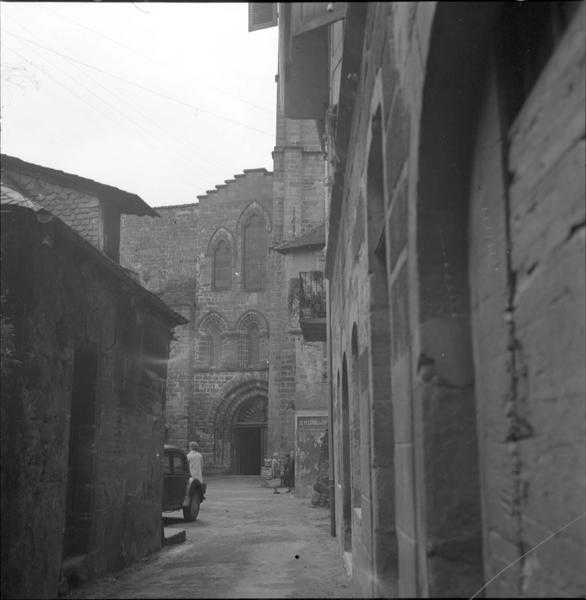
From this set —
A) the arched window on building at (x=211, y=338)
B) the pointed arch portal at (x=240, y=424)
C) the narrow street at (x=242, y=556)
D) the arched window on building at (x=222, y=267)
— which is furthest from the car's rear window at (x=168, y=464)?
the arched window on building at (x=222, y=267)

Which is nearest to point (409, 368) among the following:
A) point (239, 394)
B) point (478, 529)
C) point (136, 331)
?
point (478, 529)

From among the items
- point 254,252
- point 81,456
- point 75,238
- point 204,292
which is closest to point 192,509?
point 81,456

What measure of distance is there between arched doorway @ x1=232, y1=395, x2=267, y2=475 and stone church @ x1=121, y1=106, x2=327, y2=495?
0.04 meters

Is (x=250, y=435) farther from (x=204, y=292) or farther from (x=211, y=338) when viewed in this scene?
(x=204, y=292)

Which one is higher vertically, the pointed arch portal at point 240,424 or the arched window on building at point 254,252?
the arched window on building at point 254,252

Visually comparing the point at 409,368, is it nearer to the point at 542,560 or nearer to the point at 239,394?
the point at 542,560

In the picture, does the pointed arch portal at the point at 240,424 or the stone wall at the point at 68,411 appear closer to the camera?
the stone wall at the point at 68,411

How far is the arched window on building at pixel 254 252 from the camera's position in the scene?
3278cm

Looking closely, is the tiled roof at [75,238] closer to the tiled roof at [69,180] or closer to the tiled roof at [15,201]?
the tiled roof at [15,201]

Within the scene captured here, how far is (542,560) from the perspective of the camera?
7.39ft

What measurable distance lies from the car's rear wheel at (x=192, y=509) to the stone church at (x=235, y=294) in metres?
12.9

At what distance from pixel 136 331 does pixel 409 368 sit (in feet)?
26.4

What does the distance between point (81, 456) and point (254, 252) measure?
24541mm

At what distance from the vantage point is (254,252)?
33.0m
